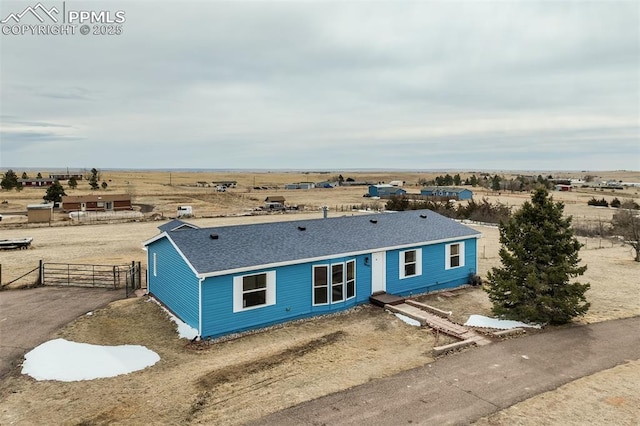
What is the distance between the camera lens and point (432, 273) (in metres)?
20.5

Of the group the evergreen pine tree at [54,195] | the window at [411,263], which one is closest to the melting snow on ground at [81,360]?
the window at [411,263]

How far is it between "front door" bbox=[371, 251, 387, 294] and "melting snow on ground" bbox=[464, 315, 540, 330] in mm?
3989

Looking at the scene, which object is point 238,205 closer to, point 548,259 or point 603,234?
point 603,234

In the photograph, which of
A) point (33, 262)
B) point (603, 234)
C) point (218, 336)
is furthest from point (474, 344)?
point (603, 234)

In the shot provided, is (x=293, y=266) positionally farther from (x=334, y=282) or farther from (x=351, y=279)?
(x=351, y=279)

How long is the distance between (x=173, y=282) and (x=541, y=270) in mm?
14090

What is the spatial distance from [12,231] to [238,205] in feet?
129

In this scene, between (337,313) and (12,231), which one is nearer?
(337,313)

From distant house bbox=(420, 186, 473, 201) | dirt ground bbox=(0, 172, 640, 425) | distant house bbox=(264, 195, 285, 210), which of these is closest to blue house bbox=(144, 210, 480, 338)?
dirt ground bbox=(0, 172, 640, 425)

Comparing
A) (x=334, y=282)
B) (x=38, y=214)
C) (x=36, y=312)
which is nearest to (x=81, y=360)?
(x=36, y=312)

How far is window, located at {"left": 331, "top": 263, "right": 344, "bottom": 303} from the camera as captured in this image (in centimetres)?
1736

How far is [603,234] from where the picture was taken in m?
40.8

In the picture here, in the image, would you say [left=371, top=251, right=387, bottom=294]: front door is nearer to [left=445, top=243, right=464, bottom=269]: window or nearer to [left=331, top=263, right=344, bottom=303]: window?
[left=331, top=263, right=344, bottom=303]: window

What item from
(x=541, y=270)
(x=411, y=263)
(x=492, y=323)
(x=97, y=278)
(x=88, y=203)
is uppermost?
(x=88, y=203)
